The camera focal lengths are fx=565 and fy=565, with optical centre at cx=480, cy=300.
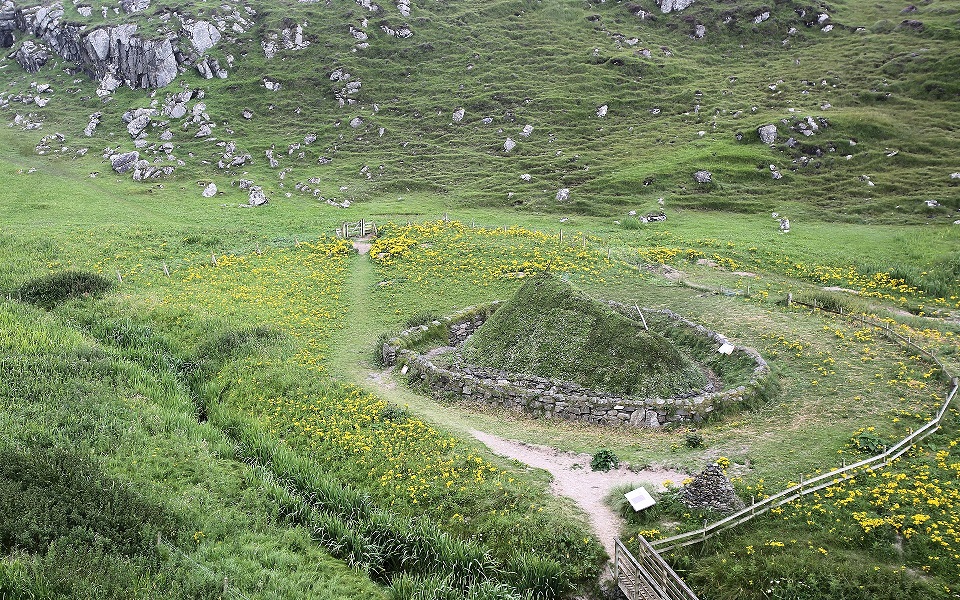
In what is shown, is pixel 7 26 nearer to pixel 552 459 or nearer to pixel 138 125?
pixel 138 125

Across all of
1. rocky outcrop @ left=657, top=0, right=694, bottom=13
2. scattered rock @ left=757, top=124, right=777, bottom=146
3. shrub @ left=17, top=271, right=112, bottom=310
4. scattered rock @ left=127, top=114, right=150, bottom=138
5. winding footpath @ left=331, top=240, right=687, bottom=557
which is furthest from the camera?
rocky outcrop @ left=657, top=0, right=694, bottom=13

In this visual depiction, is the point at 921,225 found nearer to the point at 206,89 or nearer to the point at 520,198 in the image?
the point at 520,198

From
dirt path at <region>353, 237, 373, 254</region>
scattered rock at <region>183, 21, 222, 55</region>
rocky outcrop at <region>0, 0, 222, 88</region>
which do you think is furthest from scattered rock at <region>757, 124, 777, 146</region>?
scattered rock at <region>183, 21, 222, 55</region>

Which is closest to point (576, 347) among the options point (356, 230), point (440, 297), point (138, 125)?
point (440, 297)

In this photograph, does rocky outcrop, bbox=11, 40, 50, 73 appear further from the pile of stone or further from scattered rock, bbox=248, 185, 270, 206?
the pile of stone

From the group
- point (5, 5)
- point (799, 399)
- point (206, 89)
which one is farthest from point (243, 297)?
point (5, 5)

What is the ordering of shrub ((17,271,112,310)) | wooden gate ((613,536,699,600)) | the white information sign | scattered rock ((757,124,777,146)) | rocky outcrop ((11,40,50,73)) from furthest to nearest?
rocky outcrop ((11,40,50,73)) → scattered rock ((757,124,777,146)) → shrub ((17,271,112,310)) → the white information sign → wooden gate ((613,536,699,600))
